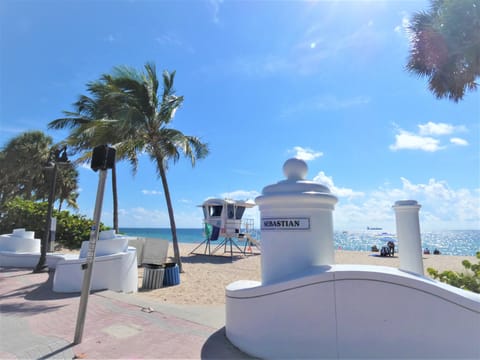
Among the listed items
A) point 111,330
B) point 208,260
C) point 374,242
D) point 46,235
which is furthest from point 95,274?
point 374,242

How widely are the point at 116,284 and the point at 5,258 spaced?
27.7 feet

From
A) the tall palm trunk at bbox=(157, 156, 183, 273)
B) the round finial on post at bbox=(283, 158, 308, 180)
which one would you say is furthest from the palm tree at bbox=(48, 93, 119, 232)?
the round finial on post at bbox=(283, 158, 308, 180)

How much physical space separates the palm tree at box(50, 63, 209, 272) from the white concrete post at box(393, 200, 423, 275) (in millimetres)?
9524

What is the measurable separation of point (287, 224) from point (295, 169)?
2.91ft

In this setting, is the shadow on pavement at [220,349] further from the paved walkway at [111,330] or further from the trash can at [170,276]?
the trash can at [170,276]

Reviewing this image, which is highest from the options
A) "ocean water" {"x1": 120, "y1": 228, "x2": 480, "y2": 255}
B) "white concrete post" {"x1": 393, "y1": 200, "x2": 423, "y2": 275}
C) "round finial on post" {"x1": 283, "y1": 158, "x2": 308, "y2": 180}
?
"round finial on post" {"x1": 283, "y1": 158, "x2": 308, "y2": 180}

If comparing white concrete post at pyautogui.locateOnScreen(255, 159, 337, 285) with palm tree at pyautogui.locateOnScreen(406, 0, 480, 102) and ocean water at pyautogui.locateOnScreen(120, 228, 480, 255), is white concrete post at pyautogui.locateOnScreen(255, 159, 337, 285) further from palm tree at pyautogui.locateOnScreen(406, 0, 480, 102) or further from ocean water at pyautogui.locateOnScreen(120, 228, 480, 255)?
ocean water at pyautogui.locateOnScreen(120, 228, 480, 255)

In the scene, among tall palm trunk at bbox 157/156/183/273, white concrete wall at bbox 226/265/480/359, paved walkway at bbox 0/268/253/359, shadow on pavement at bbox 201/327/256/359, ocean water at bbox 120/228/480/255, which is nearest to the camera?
white concrete wall at bbox 226/265/480/359

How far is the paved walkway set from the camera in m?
3.84

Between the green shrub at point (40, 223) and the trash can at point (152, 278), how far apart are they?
11.2 m

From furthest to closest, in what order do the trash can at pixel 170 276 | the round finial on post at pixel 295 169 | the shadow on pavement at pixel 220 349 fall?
the trash can at pixel 170 276
the round finial on post at pixel 295 169
the shadow on pavement at pixel 220 349

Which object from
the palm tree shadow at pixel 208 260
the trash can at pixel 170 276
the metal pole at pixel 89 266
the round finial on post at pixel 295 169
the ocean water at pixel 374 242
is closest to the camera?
the metal pole at pixel 89 266

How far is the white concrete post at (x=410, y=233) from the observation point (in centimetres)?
492

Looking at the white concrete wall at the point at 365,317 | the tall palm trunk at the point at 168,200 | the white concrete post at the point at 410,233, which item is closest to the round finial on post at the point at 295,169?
the white concrete wall at the point at 365,317
